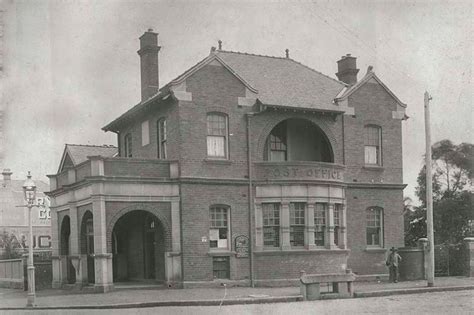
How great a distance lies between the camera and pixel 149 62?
103ft

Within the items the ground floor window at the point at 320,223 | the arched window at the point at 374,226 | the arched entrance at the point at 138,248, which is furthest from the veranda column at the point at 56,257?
the arched window at the point at 374,226

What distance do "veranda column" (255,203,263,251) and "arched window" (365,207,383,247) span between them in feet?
18.9

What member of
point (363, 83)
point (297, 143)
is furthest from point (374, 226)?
point (363, 83)

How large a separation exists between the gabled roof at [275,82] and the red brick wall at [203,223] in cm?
404

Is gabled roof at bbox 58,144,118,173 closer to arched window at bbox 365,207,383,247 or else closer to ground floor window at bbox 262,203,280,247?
ground floor window at bbox 262,203,280,247

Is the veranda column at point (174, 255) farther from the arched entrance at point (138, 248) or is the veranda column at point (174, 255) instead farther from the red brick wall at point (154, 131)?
the red brick wall at point (154, 131)

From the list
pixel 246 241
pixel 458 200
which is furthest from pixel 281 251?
pixel 458 200

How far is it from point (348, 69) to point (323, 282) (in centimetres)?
1583

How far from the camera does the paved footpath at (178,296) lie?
67.0 ft

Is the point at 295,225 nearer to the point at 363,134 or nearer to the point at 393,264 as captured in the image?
the point at 393,264

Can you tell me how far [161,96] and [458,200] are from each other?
28252 mm

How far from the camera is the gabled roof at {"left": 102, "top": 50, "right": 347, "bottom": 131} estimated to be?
28.2 metres

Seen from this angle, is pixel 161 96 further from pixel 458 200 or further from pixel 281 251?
pixel 458 200

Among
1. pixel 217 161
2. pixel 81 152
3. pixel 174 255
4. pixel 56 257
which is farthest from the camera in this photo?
pixel 81 152
